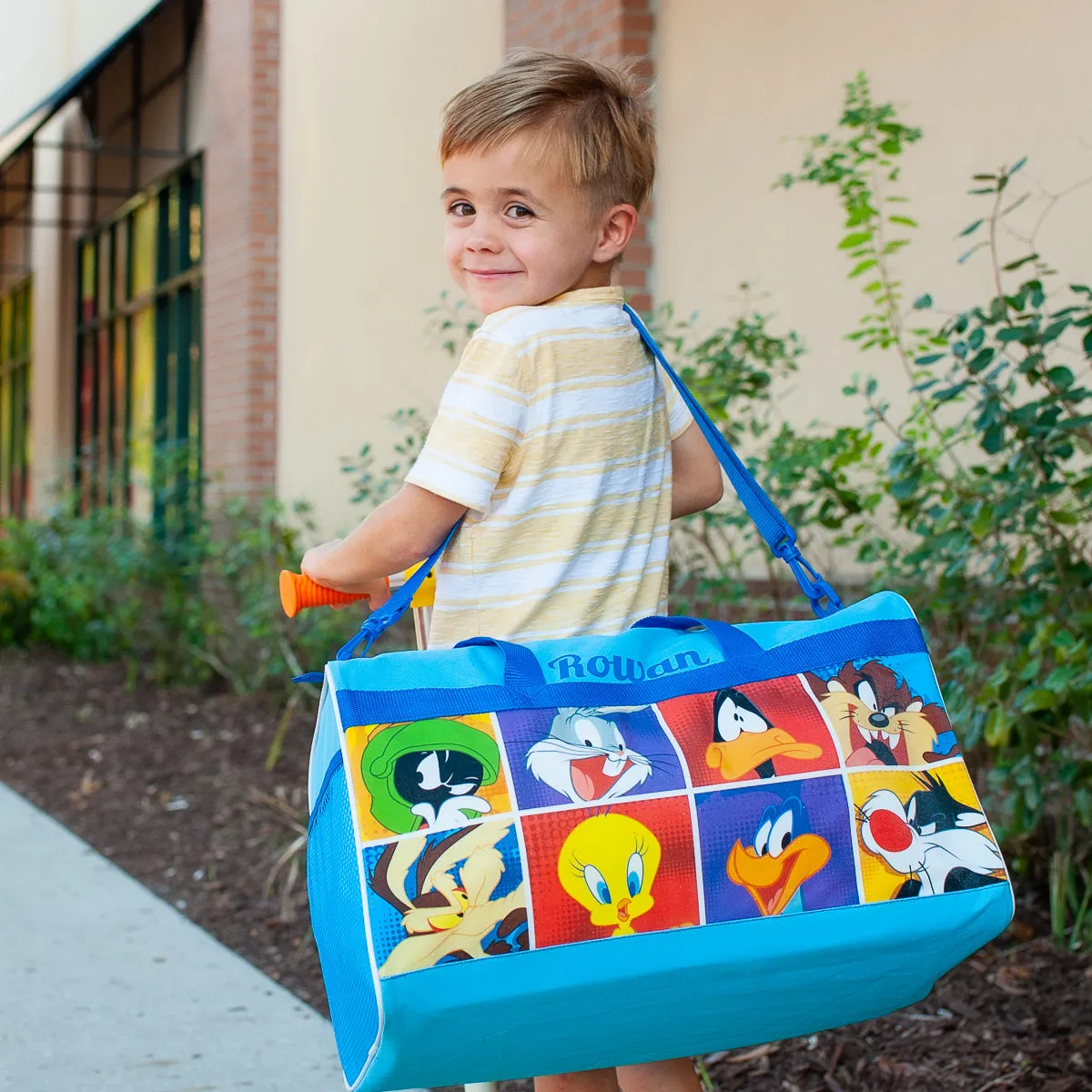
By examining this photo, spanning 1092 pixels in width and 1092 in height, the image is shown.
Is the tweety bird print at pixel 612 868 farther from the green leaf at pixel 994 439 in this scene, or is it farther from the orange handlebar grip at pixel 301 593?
the green leaf at pixel 994 439

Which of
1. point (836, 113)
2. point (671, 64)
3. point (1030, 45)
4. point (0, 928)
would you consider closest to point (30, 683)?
point (0, 928)

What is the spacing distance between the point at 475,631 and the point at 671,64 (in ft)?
14.0

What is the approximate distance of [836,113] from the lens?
483 cm

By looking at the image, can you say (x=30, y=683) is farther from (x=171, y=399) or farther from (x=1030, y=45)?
(x=1030, y=45)

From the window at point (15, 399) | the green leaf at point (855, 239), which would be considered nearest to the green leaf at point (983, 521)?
the green leaf at point (855, 239)

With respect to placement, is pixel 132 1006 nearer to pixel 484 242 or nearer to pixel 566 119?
pixel 484 242

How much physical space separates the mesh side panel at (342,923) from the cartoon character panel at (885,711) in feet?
1.95

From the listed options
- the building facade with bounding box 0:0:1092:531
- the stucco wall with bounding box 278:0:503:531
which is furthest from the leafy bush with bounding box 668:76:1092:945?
the stucco wall with bounding box 278:0:503:531

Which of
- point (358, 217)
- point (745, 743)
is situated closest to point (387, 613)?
point (745, 743)

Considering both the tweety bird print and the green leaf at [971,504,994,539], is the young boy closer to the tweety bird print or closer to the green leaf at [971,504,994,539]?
the tweety bird print

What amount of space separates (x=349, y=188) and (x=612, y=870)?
7224 millimetres

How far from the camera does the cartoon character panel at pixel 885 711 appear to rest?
5.63ft

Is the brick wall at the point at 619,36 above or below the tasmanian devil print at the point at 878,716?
above

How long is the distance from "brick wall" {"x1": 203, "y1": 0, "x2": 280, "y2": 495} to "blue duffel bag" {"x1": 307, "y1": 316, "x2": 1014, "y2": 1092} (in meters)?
7.17
